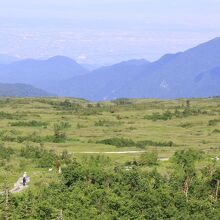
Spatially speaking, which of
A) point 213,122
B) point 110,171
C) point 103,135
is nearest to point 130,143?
point 103,135

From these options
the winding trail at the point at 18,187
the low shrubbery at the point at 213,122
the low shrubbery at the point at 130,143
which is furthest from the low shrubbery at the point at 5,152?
the low shrubbery at the point at 213,122

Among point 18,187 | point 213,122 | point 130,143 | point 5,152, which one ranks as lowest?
point 18,187

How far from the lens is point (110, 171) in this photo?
261 ft

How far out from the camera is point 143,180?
72750mm

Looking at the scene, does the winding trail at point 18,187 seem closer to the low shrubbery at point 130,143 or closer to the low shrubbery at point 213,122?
the low shrubbery at point 130,143

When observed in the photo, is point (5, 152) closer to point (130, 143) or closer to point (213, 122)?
point (130, 143)

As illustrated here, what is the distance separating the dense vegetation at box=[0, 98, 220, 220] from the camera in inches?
2461

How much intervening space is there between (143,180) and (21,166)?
3120 centimetres

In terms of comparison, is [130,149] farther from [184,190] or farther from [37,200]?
[37,200]

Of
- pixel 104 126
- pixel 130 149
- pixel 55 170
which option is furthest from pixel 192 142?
pixel 55 170

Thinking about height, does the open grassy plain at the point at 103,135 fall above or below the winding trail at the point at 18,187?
above

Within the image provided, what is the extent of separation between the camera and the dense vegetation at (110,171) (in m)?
62.5

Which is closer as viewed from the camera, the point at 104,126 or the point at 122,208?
→ the point at 122,208

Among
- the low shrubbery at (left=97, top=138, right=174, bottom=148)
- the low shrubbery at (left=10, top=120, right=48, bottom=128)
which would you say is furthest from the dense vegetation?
the low shrubbery at (left=10, top=120, right=48, bottom=128)
